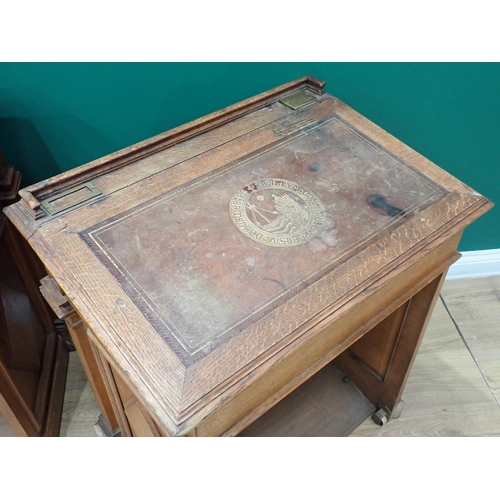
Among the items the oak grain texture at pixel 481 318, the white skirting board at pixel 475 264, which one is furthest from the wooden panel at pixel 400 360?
the white skirting board at pixel 475 264

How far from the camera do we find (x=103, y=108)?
143 cm

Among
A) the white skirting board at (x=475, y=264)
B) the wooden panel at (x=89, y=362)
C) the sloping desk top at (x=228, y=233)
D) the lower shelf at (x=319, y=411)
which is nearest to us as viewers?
the sloping desk top at (x=228, y=233)

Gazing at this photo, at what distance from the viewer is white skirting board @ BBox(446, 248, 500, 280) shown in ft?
6.92

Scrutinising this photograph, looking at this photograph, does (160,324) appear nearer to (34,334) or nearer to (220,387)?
(220,387)

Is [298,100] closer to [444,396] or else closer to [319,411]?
[319,411]

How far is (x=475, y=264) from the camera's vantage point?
83.5 inches

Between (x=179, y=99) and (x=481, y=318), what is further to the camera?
(x=481, y=318)

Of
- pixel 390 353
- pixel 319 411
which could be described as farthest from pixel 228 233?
pixel 319 411

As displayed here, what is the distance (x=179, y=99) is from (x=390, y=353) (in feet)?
3.12

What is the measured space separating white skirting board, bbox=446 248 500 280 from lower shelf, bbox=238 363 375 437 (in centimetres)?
70

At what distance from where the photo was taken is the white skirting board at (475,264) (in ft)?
6.92

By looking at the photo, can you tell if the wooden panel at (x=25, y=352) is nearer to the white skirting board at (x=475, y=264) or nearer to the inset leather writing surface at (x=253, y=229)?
the inset leather writing surface at (x=253, y=229)

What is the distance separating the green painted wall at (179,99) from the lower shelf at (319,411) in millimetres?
852

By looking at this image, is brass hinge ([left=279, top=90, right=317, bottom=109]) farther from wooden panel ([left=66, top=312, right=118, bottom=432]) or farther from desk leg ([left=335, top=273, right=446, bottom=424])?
wooden panel ([left=66, top=312, right=118, bottom=432])
